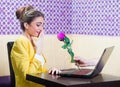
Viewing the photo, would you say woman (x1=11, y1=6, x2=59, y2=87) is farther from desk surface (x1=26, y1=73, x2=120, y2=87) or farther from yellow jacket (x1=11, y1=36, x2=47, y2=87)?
desk surface (x1=26, y1=73, x2=120, y2=87)

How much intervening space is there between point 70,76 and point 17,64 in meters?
0.41

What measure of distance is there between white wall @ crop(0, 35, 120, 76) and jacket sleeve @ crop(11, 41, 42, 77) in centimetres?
70

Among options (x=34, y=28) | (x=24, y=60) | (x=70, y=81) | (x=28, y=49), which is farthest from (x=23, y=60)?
(x=70, y=81)

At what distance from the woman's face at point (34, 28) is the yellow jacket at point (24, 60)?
0.08m

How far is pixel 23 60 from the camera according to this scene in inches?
73.0

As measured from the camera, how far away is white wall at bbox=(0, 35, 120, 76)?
2562 mm

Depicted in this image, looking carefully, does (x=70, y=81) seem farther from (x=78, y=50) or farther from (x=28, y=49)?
(x=78, y=50)

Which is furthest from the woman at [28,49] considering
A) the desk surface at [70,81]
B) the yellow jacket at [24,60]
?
the desk surface at [70,81]

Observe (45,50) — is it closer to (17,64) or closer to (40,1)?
(40,1)

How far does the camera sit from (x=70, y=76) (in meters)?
1.69

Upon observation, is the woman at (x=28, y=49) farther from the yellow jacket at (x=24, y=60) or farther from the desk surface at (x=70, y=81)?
the desk surface at (x=70, y=81)

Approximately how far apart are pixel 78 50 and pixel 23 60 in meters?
1.24

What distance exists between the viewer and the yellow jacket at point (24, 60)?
1.85 m

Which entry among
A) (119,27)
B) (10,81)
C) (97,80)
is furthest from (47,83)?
(119,27)
